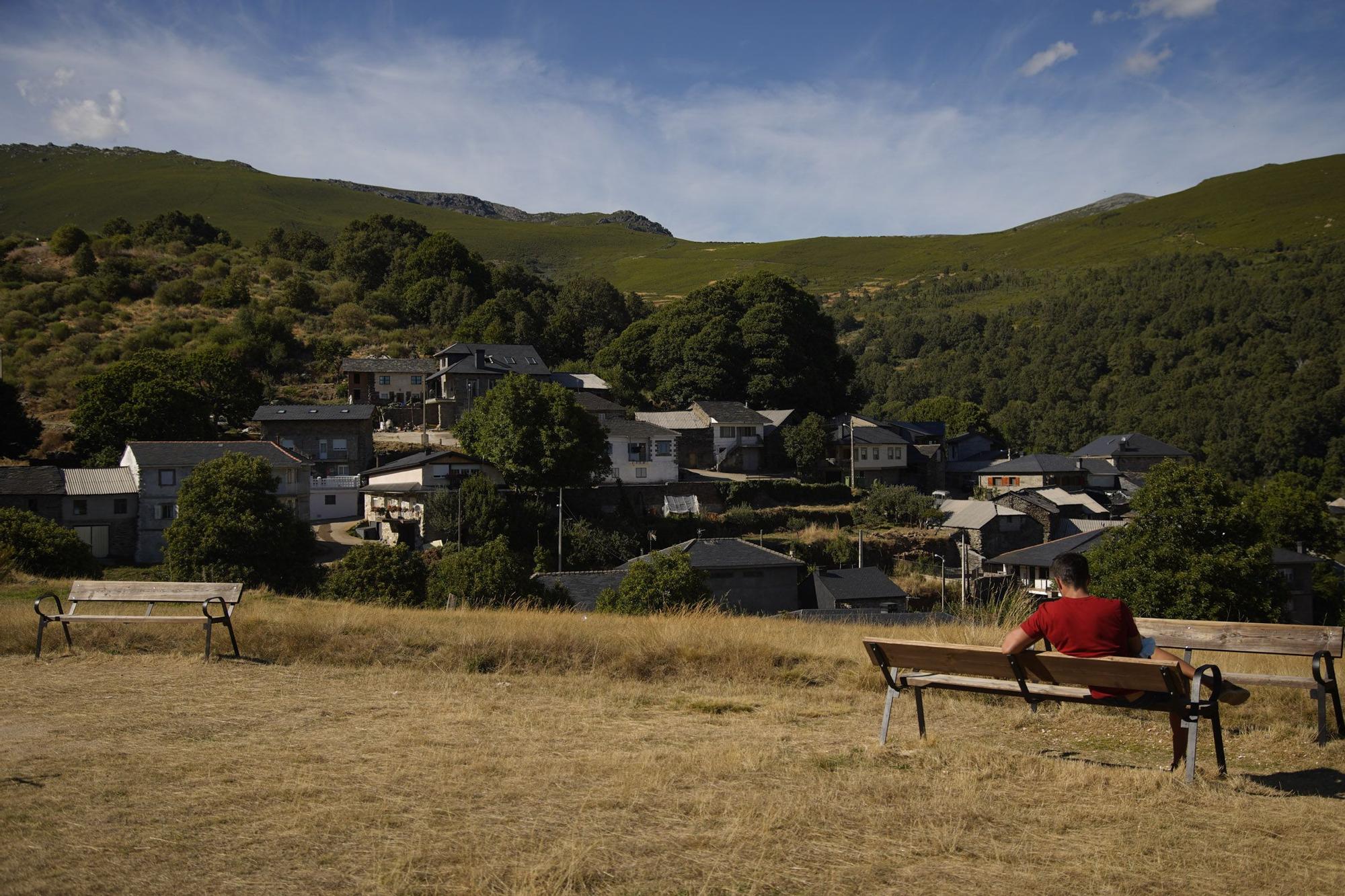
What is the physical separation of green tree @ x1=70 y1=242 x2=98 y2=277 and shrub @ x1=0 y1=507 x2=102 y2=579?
7065 cm

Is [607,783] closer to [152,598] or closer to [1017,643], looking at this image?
[1017,643]

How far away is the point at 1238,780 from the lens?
6.11 metres

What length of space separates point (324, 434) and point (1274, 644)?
53094 mm

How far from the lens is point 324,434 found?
5444 cm

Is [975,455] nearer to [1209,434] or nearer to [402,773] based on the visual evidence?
[1209,434]

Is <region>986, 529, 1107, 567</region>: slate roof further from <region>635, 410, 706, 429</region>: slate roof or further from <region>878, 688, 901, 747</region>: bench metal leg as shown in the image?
<region>878, 688, 901, 747</region>: bench metal leg

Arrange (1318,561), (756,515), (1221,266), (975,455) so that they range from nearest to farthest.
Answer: (1318,561)
(756,515)
(975,455)
(1221,266)

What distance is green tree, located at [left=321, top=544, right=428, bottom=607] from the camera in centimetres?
3005

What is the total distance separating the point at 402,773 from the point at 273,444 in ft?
150

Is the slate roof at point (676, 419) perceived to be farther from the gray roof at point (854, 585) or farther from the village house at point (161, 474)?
the village house at point (161, 474)

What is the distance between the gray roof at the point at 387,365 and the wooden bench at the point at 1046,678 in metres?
63.2

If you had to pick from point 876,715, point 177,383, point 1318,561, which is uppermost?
point 177,383

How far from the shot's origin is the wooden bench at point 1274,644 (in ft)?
23.9

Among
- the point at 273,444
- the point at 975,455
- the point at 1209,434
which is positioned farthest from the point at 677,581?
the point at 1209,434
